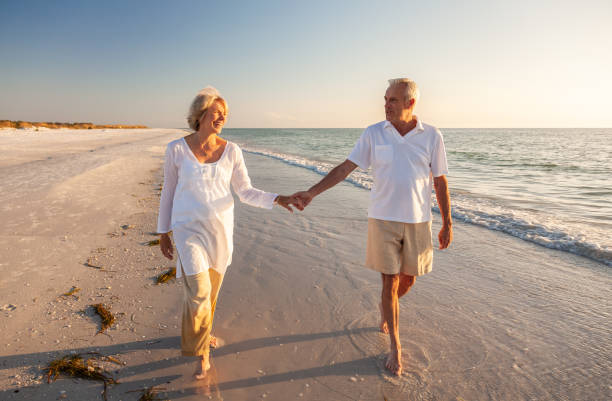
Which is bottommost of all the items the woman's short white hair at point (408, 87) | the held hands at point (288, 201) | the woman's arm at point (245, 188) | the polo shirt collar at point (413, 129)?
A: the held hands at point (288, 201)

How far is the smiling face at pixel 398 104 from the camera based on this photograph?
2729 millimetres

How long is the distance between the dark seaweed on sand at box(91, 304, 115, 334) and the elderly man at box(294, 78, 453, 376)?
2468 mm

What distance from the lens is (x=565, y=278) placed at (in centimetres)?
452

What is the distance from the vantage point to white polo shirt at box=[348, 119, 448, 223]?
2.72 meters

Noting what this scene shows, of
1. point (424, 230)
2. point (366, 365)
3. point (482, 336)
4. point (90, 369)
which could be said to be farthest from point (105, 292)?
point (482, 336)

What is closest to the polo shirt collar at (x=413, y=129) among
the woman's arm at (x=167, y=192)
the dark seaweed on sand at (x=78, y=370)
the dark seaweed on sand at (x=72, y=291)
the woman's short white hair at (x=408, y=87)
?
the woman's short white hair at (x=408, y=87)

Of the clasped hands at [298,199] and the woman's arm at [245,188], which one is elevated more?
the woman's arm at [245,188]

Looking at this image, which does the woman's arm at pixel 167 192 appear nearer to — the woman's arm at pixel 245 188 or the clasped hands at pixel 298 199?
the woman's arm at pixel 245 188

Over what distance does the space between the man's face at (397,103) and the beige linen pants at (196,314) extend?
6.34ft

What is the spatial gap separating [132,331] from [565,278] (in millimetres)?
5228

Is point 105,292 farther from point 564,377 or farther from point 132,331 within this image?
point 564,377

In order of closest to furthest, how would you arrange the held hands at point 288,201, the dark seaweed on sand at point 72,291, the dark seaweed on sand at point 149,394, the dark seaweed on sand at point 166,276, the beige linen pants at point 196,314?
1. the dark seaweed on sand at point 149,394
2. the beige linen pants at point 196,314
3. the held hands at point 288,201
4. the dark seaweed on sand at point 72,291
5. the dark seaweed on sand at point 166,276

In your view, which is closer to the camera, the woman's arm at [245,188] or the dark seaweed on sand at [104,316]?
the woman's arm at [245,188]

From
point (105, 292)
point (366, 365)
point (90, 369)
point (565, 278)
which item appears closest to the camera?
point (90, 369)
